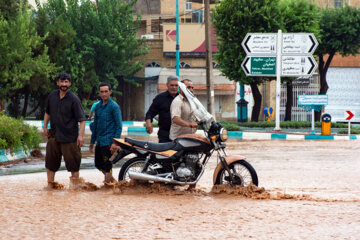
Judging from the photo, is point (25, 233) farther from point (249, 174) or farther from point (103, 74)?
point (103, 74)

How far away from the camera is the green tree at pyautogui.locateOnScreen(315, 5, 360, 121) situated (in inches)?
1430

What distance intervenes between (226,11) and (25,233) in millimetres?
27659

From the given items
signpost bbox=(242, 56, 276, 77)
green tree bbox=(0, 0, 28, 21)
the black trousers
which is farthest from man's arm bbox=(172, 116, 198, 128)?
green tree bbox=(0, 0, 28, 21)

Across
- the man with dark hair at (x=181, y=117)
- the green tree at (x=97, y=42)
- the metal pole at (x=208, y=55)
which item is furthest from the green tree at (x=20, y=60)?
the man with dark hair at (x=181, y=117)

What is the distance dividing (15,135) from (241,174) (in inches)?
292

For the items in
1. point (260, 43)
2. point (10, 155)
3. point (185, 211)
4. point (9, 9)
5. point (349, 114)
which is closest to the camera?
point (185, 211)

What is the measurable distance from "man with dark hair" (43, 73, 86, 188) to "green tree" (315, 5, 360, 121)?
93.1ft

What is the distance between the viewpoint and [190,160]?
28.7 feet

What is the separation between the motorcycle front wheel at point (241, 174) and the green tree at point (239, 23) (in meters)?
23.6

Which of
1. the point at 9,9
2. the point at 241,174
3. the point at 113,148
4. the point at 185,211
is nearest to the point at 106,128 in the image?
the point at 113,148

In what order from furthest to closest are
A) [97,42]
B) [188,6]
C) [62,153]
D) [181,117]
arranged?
[188,6]
[97,42]
[62,153]
[181,117]

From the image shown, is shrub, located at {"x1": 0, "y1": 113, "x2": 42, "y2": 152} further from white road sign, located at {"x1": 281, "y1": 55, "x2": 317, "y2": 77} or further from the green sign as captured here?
white road sign, located at {"x1": 281, "y1": 55, "x2": 317, "y2": 77}

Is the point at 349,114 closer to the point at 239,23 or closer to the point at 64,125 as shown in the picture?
the point at 239,23

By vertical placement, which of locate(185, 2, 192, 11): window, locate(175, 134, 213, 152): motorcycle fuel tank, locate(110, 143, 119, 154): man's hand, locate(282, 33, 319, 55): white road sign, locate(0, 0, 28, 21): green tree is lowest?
locate(110, 143, 119, 154): man's hand
